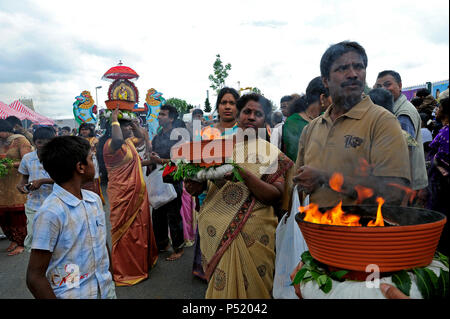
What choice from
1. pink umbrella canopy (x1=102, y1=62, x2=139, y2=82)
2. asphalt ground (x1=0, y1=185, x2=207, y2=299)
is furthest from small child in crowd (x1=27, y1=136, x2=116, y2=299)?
pink umbrella canopy (x1=102, y1=62, x2=139, y2=82)

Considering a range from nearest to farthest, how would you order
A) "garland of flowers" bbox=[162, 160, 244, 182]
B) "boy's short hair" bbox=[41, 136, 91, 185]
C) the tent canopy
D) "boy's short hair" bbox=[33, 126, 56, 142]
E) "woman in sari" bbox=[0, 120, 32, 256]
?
"boy's short hair" bbox=[41, 136, 91, 185] → "garland of flowers" bbox=[162, 160, 244, 182] → "boy's short hair" bbox=[33, 126, 56, 142] → "woman in sari" bbox=[0, 120, 32, 256] → the tent canopy

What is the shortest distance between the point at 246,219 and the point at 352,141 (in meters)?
1.06

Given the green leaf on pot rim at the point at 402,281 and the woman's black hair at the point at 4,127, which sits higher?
the woman's black hair at the point at 4,127

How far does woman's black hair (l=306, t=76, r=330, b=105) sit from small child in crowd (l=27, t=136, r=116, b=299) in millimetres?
2516

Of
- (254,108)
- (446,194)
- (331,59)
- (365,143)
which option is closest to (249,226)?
(254,108)

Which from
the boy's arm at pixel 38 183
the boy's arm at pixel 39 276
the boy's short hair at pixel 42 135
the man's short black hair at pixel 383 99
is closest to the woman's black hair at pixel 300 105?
the man's short black hair at pixel 383 99

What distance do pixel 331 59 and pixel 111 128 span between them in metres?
3.23

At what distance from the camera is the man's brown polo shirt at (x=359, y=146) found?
1621mm

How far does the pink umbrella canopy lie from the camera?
219 inches

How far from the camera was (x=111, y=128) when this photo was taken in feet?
14.2

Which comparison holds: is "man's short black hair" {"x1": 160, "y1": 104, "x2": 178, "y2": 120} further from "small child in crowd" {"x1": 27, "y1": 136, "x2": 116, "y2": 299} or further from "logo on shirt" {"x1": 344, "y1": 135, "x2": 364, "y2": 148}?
"logo on shirt" {"x1": 344, "y1": 135, "x2": 364, "y2": 148}

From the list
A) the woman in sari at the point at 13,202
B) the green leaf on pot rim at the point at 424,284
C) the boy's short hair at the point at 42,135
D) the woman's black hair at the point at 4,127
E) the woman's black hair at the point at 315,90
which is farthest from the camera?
the woman's black hair at the point at 4,127

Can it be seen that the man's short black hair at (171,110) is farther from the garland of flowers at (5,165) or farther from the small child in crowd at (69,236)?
the small child in crowd at (69,236)
